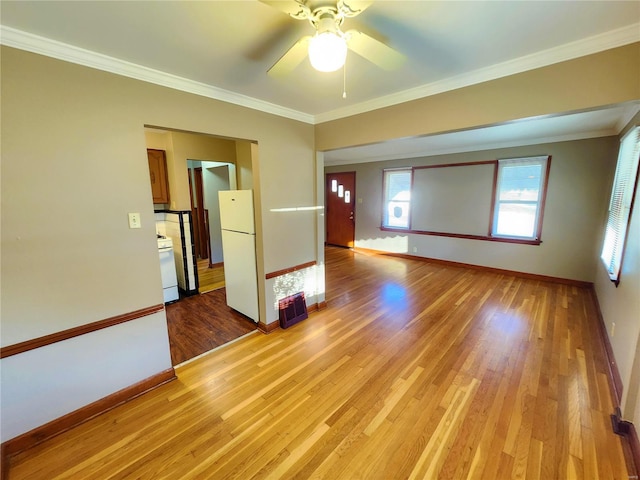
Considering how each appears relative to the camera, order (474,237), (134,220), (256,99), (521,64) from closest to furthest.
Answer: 1. (521,64)
2. (134,220)
3. (256,99)
4. (474,237)

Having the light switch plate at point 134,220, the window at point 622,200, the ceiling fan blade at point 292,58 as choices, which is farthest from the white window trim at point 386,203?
the light switch plate at point 134,220

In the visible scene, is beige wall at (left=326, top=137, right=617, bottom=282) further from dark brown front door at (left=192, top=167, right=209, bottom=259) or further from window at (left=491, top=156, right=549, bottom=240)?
dark brown front door at (left=192, top=167, right=209, bottom=259)

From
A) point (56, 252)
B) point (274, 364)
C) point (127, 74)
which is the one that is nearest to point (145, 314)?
point (56, 252)

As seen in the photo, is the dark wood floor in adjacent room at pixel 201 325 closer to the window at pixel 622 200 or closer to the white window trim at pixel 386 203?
the window at pixel 622 200

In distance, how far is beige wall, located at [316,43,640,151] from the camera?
1534 mm

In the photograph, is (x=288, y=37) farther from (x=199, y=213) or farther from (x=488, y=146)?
(x=199, y=213)

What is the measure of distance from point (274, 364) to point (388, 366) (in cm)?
102

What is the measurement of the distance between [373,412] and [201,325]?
2.16 m

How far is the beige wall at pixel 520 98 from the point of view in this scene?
1.53 metres

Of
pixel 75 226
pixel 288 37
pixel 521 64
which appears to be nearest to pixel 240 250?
pixel 75 226

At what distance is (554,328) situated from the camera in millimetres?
2848

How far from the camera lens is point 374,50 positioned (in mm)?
1279

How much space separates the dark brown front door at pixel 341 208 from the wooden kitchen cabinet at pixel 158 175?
4.32 m

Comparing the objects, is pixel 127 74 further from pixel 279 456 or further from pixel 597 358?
pixel 597 358
